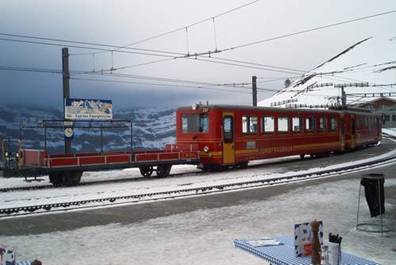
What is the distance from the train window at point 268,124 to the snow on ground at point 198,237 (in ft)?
38.1

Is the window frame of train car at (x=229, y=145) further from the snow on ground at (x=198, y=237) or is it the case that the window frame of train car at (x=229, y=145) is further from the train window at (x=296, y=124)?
the snow on ground at (x=198, y=237)

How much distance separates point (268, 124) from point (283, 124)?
1459mm

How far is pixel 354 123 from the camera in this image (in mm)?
34969

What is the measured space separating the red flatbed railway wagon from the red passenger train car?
1.42m

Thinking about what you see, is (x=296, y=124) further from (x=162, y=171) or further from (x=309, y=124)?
(x=162, y=171)

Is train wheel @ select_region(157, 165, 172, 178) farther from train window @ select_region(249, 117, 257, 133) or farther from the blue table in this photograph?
the blue table

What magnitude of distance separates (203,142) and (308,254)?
1631cm

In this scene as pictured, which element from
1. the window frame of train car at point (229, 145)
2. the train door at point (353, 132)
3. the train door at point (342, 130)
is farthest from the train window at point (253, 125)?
the train door at point (353, 132)

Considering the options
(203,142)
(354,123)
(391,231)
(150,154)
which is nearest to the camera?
(391,231)

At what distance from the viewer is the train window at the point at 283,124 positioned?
25141mm

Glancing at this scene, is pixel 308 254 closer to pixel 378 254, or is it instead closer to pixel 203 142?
pixel 378 254

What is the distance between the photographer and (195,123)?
72.8ft

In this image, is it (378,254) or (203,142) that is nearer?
(378,254)

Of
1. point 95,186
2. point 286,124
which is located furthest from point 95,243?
point 286,124
